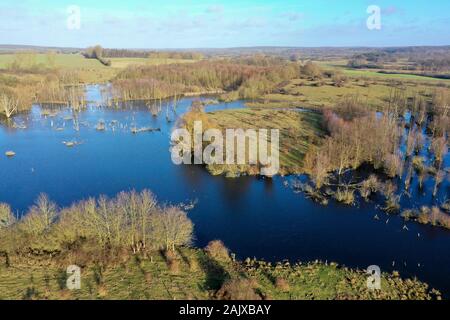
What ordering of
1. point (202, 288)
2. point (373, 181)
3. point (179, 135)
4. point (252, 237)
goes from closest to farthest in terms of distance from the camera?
point (202, 288), point (252, 237), point (373, 181), point (179, 135)

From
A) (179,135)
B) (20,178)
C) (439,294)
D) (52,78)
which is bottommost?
(439,294)

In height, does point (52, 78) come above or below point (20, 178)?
above

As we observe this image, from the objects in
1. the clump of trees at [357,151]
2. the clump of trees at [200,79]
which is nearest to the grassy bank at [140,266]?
the clump of trees at [357,151]

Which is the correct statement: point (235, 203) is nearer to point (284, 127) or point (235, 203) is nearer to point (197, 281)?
point (197, 281)

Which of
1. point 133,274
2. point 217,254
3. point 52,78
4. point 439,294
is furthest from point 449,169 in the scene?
point 52,78

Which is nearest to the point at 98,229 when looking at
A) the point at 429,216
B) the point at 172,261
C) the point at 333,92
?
the point at 172,261
